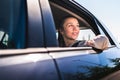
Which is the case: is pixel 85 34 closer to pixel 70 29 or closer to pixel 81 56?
pixel 70 29

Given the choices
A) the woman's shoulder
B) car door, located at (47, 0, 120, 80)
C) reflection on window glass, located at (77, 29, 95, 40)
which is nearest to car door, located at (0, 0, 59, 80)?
car door, located at (47, 0, 120, 80)

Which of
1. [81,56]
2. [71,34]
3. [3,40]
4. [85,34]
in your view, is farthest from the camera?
[85,34]

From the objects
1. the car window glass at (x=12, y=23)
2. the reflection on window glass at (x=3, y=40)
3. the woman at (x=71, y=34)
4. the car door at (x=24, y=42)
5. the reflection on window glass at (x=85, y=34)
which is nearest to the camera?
the car door at (x=24, y=42)

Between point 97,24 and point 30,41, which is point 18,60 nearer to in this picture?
point 30,41

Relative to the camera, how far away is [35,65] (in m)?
2.45

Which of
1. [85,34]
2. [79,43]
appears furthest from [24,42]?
[85,34]

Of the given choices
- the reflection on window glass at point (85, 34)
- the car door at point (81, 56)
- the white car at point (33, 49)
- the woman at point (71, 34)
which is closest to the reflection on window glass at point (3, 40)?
the white car at point (33, 49)

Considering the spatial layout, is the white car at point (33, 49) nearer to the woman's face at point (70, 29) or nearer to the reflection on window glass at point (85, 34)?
the woman's face at point (70, 29)

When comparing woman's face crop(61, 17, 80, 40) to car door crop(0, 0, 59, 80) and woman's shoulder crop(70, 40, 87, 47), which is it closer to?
woman's shoulder crop(70, 40, 87, 47)

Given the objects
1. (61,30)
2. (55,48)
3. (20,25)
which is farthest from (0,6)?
(61,30)

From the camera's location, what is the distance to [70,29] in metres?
4.31

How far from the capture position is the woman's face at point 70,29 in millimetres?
4230

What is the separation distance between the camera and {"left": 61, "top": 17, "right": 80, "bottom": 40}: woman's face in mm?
4230

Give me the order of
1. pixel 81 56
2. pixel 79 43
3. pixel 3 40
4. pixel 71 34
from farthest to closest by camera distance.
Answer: pixel 71 34
pixel 79 43
pixel 81 56
pixel 3 40
